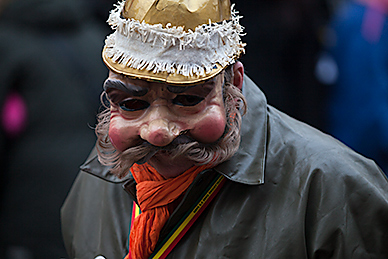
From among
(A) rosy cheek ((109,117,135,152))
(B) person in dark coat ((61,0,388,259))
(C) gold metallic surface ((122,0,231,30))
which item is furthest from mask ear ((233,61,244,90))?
(A) rosy cheek ((109,117,135,152))

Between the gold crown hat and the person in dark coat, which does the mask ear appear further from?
the gold crown hat

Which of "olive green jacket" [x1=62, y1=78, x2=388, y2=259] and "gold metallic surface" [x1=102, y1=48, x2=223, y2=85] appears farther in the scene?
"olive green jacket" [x1=62, y1=78, x2=388, y2=259]

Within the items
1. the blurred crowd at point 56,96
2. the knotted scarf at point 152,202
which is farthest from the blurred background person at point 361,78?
the knotted scarf at point 152,202

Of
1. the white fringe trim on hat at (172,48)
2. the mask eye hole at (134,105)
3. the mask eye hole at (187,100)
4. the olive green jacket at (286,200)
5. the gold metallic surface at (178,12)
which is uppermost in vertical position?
the gold metallic surface at (178,12)

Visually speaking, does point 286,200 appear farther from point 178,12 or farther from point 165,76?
point 178,12

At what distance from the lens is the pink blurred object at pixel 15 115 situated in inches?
162

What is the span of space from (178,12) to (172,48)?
0.45ft

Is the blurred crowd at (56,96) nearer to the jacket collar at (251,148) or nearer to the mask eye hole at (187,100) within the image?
the jacket collar at (251,148)

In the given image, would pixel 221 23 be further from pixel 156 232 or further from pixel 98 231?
pixel 98 231

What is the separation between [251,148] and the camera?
2.53 metres

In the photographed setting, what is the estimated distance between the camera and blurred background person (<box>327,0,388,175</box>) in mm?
4328

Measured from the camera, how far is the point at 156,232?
97.7 inches

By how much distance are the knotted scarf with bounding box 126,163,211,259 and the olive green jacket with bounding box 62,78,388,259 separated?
4 centimetres

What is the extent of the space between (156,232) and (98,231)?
0.56m
